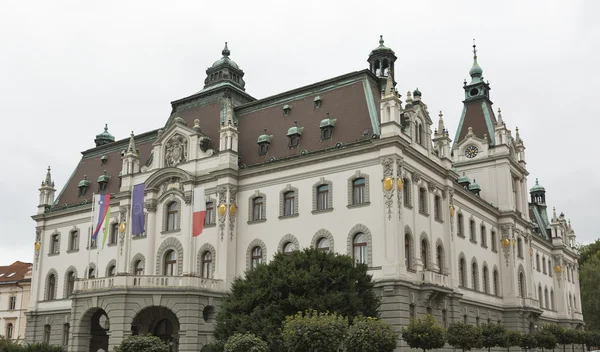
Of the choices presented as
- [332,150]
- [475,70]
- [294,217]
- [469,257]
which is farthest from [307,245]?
[475,70]

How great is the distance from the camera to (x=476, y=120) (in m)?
71.2

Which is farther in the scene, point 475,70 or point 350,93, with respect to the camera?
point 475,70

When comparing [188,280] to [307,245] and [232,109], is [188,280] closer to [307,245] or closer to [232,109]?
[307,245]

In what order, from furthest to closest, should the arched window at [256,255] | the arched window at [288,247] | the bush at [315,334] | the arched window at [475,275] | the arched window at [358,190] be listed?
the arched window at [475,275] → the arched window at [256,255] → the arched window at [288,247] → the arched window at [358,190] → the bush at [315,334]

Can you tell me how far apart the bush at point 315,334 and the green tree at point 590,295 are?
66650mm

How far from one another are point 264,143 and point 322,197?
7.26 metres

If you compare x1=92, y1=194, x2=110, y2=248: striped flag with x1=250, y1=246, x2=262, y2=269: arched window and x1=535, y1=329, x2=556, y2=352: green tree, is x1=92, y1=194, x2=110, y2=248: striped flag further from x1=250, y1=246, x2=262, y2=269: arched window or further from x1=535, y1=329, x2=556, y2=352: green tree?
x1=535, y1=329, x2=556, y2=352: green tree

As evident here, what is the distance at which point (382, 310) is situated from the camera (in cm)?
4203

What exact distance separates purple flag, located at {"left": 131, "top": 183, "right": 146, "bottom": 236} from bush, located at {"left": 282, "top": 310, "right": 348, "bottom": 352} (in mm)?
21073

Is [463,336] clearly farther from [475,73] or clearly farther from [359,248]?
[475,73]

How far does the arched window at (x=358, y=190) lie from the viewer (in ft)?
149

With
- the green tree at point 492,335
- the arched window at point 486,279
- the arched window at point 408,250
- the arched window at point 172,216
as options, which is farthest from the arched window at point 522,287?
the arched window at point 172,216

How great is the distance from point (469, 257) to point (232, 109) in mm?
22797

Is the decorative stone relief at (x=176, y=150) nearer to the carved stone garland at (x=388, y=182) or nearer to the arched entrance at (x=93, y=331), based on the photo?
the arched entrance at (x=93, y=331)
